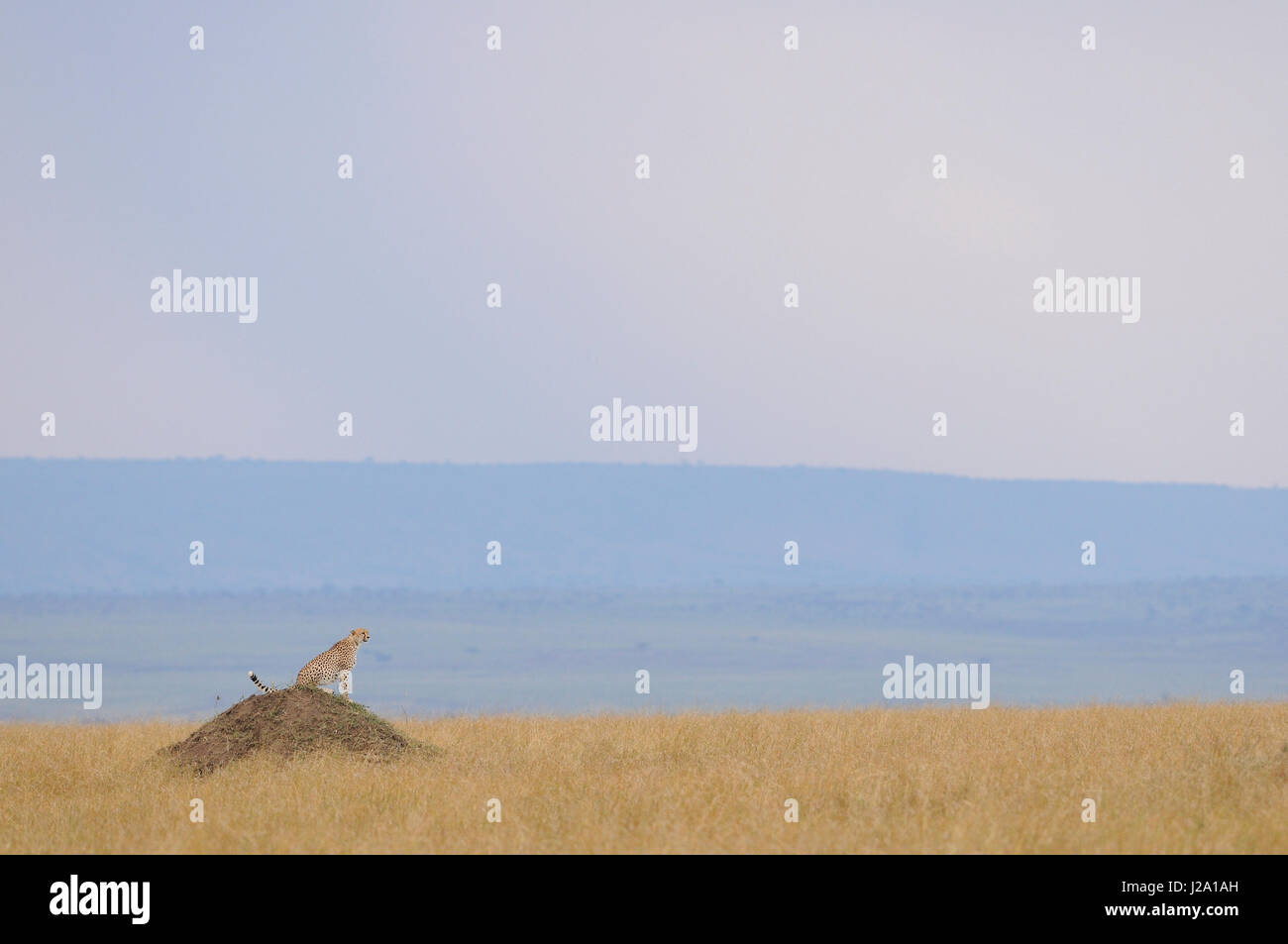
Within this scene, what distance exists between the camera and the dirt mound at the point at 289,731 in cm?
1689

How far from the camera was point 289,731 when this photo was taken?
56.0 ft

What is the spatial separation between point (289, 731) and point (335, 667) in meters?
2.19

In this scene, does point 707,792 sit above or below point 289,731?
below

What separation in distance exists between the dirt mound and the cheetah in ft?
2.00

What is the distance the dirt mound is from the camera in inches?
665

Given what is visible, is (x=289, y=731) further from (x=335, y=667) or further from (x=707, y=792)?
(x=707, y=792)

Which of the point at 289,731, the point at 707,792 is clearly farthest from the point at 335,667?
the point at 707,792

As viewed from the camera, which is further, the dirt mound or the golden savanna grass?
the dirt mound

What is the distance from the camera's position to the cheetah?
61.9 feet

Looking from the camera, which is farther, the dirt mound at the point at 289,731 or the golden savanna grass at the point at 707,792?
the dirt mound at the point at 289,731

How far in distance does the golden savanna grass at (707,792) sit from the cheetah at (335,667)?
176 cm

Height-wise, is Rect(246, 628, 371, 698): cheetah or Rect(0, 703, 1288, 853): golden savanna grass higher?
Rect(246, 628, 371, 698): cheetah

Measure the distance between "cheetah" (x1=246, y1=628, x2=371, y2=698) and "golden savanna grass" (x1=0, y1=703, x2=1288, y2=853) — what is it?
1765 millimetres
